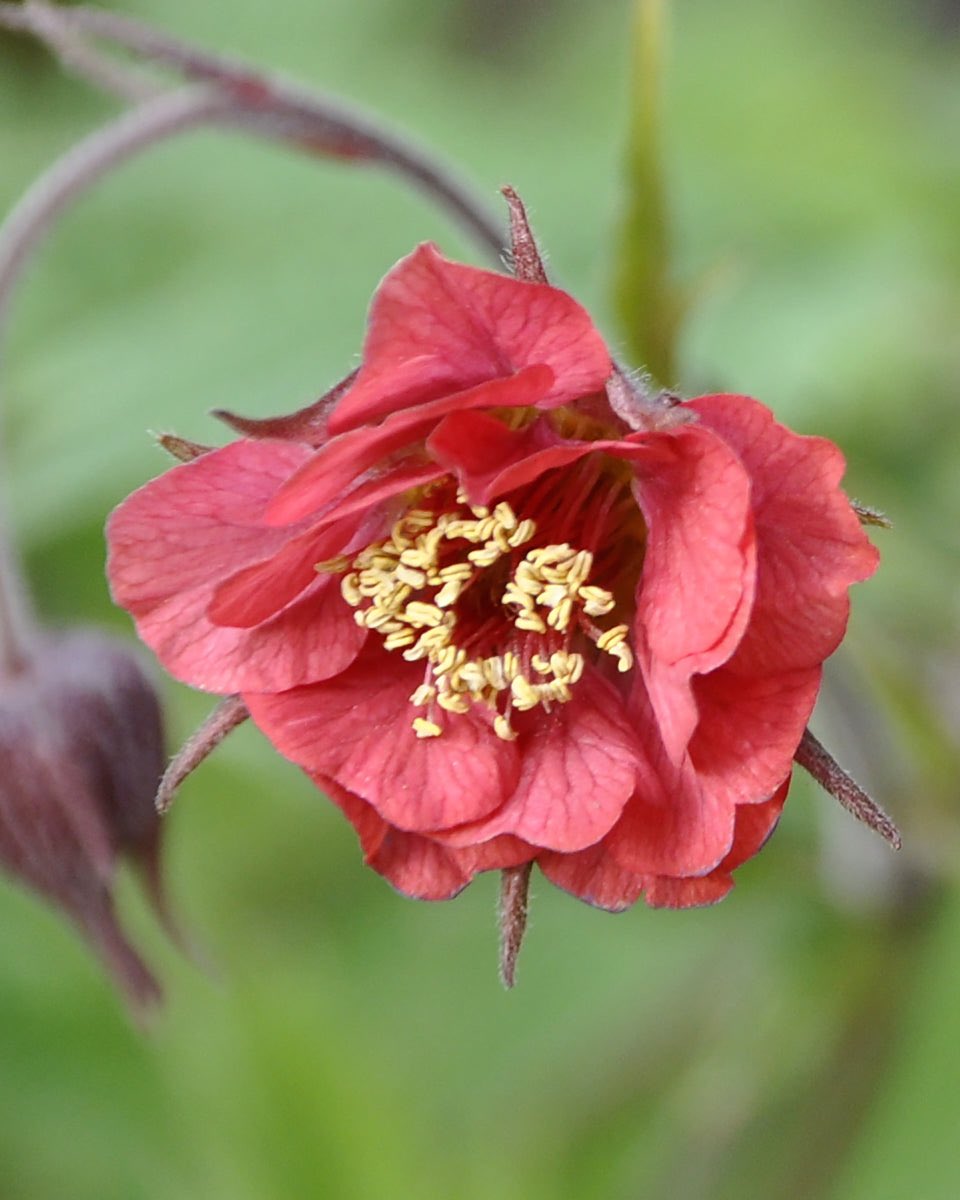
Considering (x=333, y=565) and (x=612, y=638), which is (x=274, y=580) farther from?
(x=612, y=638)

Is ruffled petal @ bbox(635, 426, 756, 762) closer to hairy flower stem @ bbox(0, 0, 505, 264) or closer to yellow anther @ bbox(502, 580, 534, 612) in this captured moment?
yellow anther @ bbox(502, 580, 534, 612)

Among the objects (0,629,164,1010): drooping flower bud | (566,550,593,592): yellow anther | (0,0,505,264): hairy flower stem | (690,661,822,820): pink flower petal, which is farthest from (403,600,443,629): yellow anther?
(0,0,505,264): hairy flower stem

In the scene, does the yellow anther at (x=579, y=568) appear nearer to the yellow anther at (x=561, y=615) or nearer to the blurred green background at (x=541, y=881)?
the yellow anther at (x=561, y=615)

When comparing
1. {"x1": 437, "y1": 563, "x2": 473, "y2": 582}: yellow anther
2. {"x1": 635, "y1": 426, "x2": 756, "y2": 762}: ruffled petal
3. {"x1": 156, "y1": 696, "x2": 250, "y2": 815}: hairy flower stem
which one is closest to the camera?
{"x1": 635, "y1": 426, "x2": 756, "y2": 762}: ruffled petal

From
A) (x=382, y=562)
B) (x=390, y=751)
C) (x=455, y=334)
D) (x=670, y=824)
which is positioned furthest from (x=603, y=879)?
(x=455, y=334)

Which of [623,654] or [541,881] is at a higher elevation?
[623,654]

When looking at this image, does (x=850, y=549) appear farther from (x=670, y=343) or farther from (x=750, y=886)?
(x=750, y=886)

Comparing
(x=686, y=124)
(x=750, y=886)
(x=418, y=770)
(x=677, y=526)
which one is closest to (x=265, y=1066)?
(x=750, y=886)
